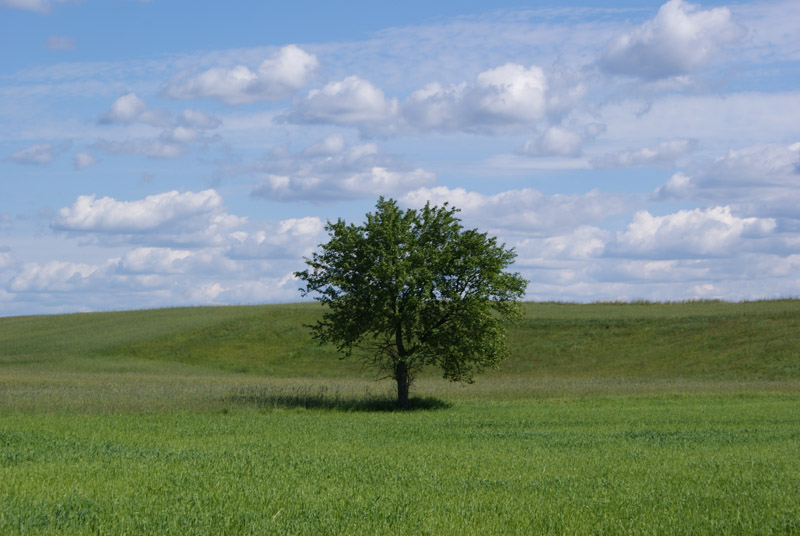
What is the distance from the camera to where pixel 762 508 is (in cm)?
1203

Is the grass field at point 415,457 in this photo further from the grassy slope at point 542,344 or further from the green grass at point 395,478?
the grassy slope at point 542,344

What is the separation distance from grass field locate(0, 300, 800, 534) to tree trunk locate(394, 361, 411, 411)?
0.90m

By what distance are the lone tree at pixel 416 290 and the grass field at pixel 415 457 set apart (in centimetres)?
302

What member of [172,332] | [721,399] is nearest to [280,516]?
[721,399]

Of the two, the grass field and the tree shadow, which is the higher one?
the grass field

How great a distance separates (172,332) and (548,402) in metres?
58.2

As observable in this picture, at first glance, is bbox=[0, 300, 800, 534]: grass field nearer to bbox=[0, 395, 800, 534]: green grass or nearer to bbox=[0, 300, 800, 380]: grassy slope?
bbox=[0, 395, 800, 534]: green grass

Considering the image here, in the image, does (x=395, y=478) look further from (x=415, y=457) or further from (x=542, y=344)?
(x=542, y=344)

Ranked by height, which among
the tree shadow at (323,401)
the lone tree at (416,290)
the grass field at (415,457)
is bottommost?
the tree shadow at (323,401)

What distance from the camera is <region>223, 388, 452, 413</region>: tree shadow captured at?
3678 centimetres

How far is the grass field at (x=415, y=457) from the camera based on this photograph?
11172mm

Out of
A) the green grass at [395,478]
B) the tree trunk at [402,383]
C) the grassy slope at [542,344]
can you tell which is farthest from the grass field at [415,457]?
the grassy slope at [542,344]

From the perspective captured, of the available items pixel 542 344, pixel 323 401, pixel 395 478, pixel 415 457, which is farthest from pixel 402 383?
pixel 542 344

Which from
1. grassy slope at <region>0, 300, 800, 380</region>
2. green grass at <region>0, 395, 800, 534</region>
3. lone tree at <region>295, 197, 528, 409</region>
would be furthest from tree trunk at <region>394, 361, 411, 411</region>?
grassy slope at <region>0, 300, 800, 380</region>
